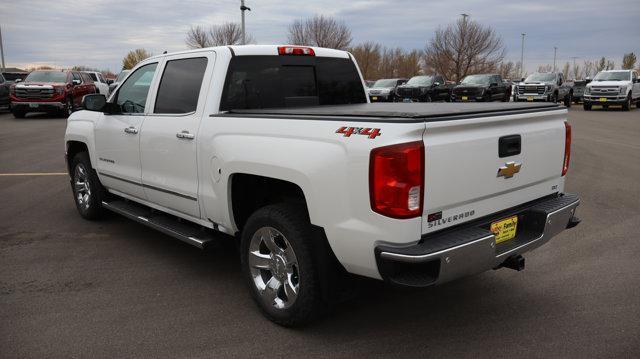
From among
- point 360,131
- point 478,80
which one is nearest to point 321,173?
point 360,131

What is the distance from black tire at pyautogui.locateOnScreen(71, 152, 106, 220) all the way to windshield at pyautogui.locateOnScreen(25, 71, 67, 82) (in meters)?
17.2

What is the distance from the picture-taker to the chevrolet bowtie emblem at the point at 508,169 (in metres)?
3.38

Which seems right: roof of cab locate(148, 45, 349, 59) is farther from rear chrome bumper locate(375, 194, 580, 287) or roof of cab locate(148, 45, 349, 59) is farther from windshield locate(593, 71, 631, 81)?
windshield locate(593, 71, 631, 81)

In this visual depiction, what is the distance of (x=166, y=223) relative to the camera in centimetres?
473

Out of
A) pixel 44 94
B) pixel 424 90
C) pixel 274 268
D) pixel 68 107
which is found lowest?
pixel 274 268

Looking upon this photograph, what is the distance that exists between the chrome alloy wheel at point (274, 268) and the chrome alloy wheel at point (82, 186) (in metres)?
3.25

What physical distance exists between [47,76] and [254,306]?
21.2m

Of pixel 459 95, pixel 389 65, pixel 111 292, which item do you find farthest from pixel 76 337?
pixel 389 65

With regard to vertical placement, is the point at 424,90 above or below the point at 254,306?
above

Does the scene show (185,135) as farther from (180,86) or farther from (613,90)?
(613,90)

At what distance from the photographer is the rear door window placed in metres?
4.41

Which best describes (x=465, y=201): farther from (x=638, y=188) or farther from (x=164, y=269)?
(x=638, y=188)

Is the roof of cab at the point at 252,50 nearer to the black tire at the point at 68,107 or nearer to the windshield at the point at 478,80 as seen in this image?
the black tire at the point at 68,107

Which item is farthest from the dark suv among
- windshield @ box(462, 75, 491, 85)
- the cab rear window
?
the cab rear window
